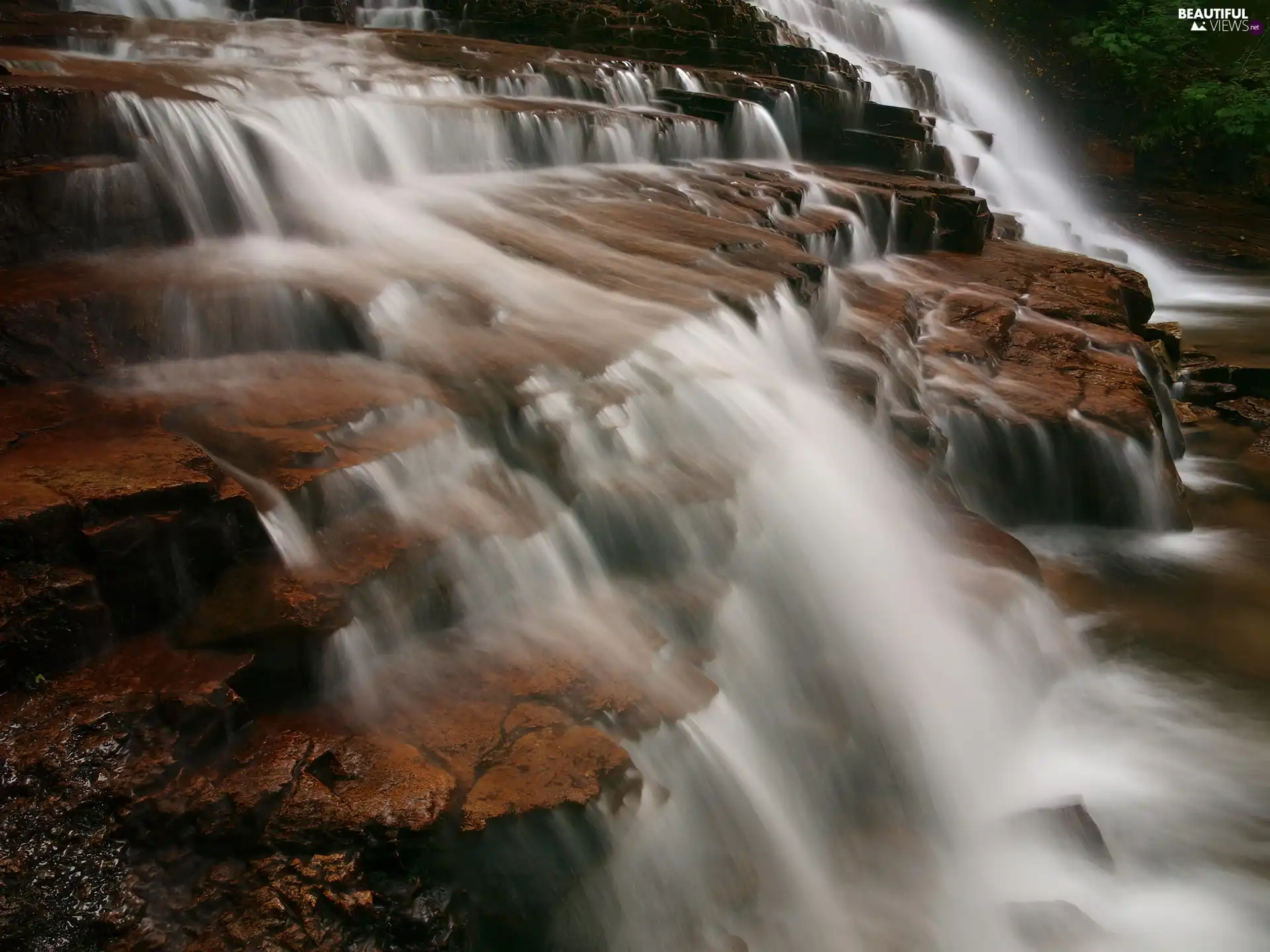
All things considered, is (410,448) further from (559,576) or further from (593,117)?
(593,117)

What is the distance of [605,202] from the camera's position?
7.38 metres

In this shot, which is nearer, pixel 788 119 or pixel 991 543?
pixel 991 543

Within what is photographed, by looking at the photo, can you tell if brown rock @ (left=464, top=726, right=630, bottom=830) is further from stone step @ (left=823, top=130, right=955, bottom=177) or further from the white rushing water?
stone step @ (left=823, top=130, right=955, bottom=177)

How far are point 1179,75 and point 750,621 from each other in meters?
18.9

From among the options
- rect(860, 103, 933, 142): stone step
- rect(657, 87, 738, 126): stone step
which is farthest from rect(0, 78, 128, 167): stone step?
rect(860, 103, 933, 142): stone step

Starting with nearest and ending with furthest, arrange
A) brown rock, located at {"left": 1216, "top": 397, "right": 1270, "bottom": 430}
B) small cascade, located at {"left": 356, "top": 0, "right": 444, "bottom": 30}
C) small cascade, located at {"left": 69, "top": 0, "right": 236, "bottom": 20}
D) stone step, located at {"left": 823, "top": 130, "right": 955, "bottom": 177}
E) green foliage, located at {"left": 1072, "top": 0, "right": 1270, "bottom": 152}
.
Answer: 1. brown rock, located at {"left": 1216, "top": 397, "right": 1270, "bottom": 430}
2. small cascade, located at {"left": 69, "top": 0, "right": 236, "bottom": 20}
3. stone step, located at {"left": 823, "top": 130, "right": 955, "bottom": 177}
4. small cascade, located at {"left": 356, "top": 0, "right": 444, "bottom": 30}
5. green foliage, located at {"left": 1072, "top": 0, "right": 1270, "bottom": 152}

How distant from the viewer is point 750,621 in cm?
408

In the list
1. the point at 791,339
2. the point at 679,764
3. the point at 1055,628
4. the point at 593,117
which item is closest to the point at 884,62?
the point at 593,117

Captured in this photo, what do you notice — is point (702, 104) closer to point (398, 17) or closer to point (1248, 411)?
point (398, 17)

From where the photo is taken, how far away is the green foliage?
1691 cm

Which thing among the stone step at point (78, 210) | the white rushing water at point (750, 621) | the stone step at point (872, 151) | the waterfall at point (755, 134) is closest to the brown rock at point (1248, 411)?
the white rushing water at point (750, 621)

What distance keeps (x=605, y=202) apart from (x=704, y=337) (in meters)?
2.54

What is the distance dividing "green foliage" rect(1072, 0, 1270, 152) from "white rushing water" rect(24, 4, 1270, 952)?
49.6ft

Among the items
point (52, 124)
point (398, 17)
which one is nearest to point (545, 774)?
point (52, 124)
